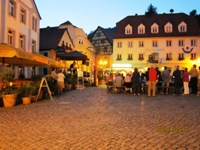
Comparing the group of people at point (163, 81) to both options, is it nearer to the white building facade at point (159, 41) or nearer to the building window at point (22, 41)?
the building window at point (22, 41)

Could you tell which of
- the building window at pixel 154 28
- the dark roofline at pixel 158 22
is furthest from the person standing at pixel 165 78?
the building window at pixel 154 28

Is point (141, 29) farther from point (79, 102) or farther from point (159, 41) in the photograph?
point (79, 102)

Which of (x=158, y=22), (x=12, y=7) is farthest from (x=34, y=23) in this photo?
(x=158, y=22)

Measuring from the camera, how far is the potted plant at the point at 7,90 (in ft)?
38.3

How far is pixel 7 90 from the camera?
39.7 ft

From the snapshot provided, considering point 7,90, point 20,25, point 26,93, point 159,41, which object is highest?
point 159,41

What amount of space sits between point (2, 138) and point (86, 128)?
210 cm

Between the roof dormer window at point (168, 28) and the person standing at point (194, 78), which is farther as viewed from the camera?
the roof dormer window at point (168, 28)

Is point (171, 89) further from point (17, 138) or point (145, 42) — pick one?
point (145, 42)

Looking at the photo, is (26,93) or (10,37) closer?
(26,93)

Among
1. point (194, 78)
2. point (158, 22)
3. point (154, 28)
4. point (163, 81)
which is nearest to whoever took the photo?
point (163, 81)

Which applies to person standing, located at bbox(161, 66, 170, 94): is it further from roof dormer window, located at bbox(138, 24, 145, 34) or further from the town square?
roof dormer window, located at bbox(138, 24, 145, 34)
